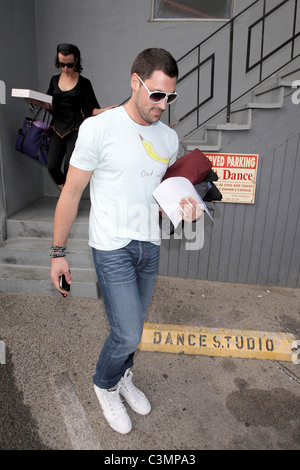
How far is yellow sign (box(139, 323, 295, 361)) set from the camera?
11.1 ft

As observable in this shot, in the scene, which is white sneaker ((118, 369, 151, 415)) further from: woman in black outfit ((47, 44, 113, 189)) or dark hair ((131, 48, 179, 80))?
woman in black outfit ((47, 44, 113, 189))

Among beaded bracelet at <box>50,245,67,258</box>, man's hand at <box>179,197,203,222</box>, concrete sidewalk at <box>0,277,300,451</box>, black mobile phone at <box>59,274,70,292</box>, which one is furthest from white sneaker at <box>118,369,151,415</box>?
man's hand at <box>179,197,203,222</box>

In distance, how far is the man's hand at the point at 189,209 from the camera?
210cm

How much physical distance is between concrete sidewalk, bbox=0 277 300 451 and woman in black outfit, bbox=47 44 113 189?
207 centimetres

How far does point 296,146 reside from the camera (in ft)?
14.6

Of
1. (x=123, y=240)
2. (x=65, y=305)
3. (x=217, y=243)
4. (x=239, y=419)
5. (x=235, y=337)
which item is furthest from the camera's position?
(x=217, y=243)

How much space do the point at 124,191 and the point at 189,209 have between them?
43 centimetres

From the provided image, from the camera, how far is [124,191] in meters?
2.11

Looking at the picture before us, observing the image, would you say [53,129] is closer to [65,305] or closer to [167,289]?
[65,305]

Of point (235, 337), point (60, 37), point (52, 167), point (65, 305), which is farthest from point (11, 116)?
point (235, 337)

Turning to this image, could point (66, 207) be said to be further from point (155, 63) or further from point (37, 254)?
point (37, 254)

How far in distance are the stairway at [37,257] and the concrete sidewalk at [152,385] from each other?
0.55 ft

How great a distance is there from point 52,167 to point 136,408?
3256mm

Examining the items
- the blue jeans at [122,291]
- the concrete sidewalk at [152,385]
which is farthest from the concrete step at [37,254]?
the blue jeans at [122,291]
